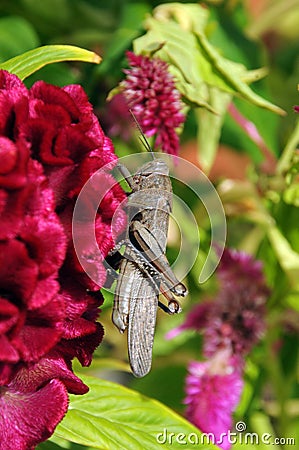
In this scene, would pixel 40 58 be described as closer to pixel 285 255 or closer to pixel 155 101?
pixel 155 101

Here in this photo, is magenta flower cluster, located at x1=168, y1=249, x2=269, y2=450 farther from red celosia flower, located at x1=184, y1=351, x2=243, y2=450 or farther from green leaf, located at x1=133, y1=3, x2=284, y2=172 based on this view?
green leaf, located at x1=133, y1=3, x2=284, y2=172

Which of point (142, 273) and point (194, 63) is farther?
point (194, 63)

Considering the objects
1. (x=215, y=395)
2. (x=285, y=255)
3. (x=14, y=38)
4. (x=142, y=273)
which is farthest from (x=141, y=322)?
(x=14, y=38)

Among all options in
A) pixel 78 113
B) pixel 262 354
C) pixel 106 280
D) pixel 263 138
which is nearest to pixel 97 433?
pixel 106 280

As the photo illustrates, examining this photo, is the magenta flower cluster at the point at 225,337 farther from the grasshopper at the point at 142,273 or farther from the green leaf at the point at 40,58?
the green leaf at the point at 40,58

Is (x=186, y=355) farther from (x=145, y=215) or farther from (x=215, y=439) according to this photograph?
(x=145, y=215)

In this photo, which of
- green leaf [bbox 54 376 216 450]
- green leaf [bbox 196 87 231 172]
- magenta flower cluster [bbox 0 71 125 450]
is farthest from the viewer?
green leaf [bbox 196 87 231 172]

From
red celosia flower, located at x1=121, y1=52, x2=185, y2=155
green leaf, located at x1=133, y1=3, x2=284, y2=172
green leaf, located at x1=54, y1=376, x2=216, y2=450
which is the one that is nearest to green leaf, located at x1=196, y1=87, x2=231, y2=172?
green leaf, located at x1=133, y1=3, x2=284, y2=172
